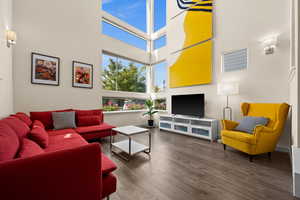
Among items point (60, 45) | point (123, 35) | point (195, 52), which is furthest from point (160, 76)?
point (60, 45)

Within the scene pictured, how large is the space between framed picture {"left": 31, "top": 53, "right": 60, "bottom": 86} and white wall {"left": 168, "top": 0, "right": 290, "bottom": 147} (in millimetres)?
4449

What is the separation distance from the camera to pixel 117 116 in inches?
179

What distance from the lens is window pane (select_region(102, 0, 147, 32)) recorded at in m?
4.55

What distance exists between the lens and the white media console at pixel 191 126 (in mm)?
3240

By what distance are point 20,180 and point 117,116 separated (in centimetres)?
395

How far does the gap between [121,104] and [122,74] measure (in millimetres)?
1259

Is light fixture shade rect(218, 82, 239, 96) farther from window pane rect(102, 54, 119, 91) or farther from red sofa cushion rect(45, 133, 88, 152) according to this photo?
window pane rect(102, 54, 119, 91)

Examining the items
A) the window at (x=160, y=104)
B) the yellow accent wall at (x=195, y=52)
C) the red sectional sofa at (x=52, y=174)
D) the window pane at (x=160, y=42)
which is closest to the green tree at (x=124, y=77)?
the window at (x=160, y=104)

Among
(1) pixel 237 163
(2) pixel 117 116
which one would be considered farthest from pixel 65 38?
(1) pixel 237 163

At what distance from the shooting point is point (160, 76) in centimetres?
545

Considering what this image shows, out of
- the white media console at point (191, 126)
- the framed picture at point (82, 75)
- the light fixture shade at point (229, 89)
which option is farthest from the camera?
the framed picture at point (82, 75)

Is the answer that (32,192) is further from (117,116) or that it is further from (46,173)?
(117,116)

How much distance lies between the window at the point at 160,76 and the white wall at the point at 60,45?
2.04m

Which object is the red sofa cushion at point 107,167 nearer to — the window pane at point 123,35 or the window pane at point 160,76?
the window pane at point 160,76
